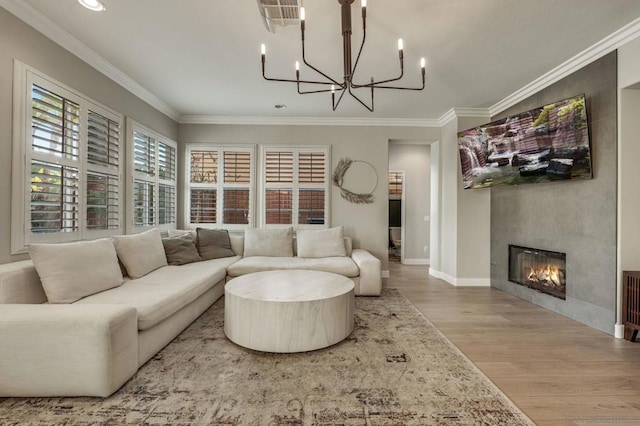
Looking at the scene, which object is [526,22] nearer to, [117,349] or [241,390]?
[241,390]

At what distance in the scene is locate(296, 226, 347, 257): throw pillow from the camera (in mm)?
4258

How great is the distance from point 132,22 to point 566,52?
388 cm

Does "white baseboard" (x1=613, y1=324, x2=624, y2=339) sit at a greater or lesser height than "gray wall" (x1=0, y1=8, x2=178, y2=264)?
lesser

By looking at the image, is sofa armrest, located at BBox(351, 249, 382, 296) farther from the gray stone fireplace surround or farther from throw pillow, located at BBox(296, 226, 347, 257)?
the gray stone fireplace surround

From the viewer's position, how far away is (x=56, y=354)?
1.63 metres

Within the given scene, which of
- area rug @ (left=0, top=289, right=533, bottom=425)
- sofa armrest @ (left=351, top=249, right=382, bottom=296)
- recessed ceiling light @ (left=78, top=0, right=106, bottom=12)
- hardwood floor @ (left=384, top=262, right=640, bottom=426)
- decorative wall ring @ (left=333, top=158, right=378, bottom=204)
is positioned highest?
recessed ceiling light @ (left=78, top=0, right=106, bottom=12)

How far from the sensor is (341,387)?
1.82 meters

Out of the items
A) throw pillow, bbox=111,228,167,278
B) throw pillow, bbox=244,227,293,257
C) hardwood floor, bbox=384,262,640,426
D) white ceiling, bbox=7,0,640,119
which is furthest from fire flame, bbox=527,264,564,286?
throw pillow, bbox=111,228,167,278

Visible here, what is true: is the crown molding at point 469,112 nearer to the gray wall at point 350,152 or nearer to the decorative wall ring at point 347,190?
the gray wall at point 350,152

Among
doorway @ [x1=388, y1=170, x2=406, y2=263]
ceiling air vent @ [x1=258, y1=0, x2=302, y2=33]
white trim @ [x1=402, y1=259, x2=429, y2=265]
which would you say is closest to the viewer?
ceiling air vent @ [x1=258, y1=0, x2=302, y2=33]

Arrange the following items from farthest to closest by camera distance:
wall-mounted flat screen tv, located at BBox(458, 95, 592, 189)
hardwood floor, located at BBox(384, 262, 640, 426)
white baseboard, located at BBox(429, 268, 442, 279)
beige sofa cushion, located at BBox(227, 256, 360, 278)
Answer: white baseboard, located at BBox(429, 268, 442, 279), beige sofa cushion, located at BBox(227, 256, 360, 278), wall-mounted flat screen tv, located at BBox(458, 95, 592, 189), hardwood floor, located at BBox(384, 262, 640, 426)

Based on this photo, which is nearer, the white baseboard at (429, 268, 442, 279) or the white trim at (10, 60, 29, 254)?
the white trim at (10, 60, 29, 254)

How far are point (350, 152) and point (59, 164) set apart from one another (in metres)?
3.61

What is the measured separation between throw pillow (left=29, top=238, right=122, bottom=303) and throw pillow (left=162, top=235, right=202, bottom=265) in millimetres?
944
